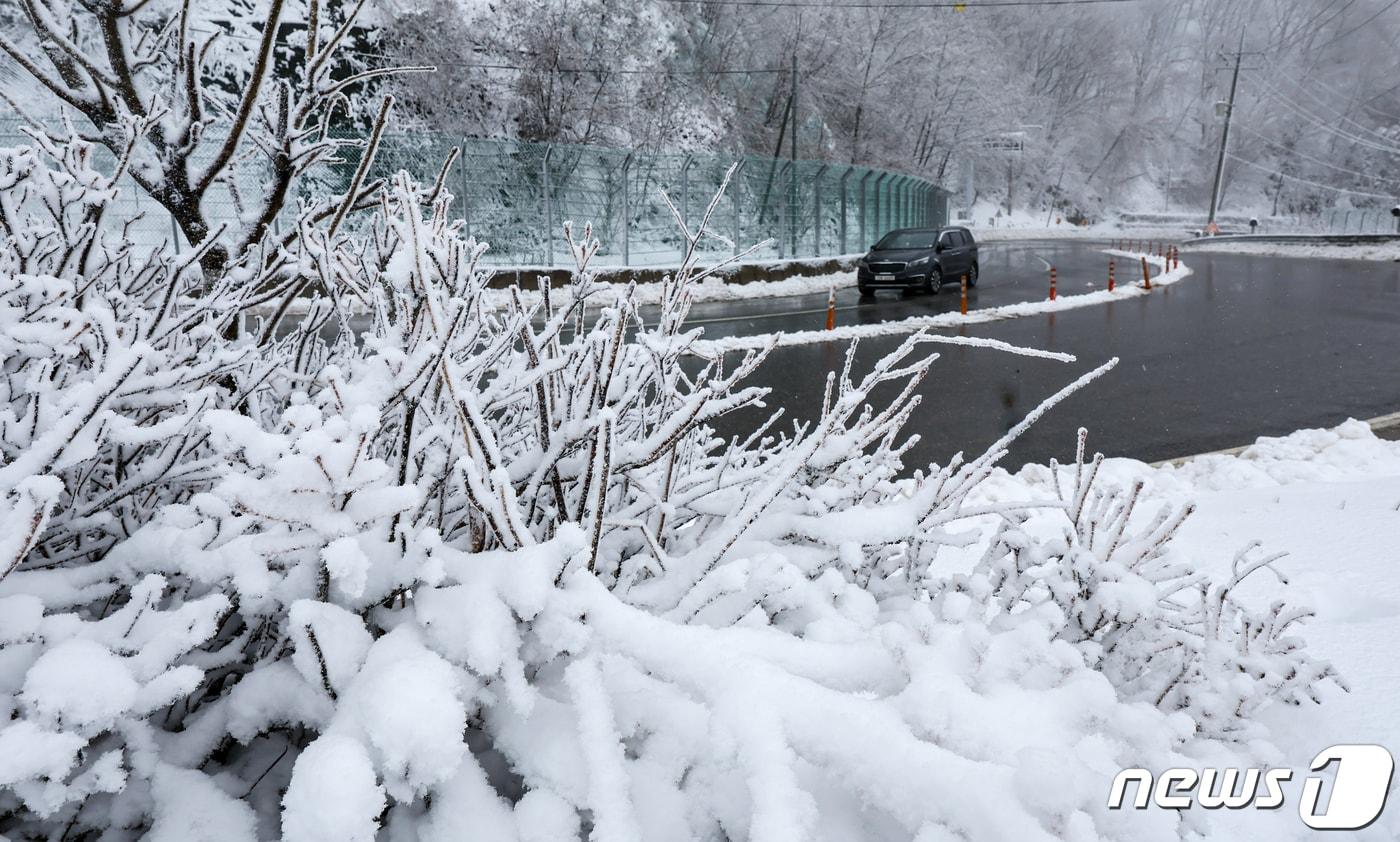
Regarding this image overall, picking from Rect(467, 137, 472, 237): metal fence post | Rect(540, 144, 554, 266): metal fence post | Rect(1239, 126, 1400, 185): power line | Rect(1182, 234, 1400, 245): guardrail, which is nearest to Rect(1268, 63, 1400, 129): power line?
Rect(1239, 126, 1400, 185): power line

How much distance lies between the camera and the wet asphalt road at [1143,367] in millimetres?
7238

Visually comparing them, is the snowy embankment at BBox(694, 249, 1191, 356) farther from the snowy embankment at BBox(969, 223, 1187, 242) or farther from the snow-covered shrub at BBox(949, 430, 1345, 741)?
the snowy embankment at BBox(969, 223, 1187, 242)

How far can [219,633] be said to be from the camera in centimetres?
134

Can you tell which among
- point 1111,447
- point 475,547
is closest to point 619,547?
point 475,547

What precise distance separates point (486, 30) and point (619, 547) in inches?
1226

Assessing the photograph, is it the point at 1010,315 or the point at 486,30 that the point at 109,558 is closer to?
the point at 1010,315

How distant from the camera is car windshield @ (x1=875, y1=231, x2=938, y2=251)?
19.3 meters

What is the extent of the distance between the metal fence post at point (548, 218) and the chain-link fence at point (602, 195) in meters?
0.03

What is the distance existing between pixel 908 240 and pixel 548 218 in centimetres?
885

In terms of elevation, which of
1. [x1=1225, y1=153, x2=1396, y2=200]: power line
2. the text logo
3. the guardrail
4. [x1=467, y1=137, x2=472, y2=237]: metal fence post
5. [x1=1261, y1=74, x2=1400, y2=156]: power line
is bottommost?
the text logo

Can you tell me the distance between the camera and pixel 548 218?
1873 cm

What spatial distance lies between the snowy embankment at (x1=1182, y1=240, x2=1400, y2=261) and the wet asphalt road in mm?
15792

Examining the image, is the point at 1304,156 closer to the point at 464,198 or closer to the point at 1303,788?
the point at 464,198

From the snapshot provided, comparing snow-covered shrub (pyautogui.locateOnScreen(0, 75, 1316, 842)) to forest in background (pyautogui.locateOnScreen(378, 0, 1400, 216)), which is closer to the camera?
snow-covered shrub (pyautogui.locateOnScreen(0, 75, 1316, 842))
